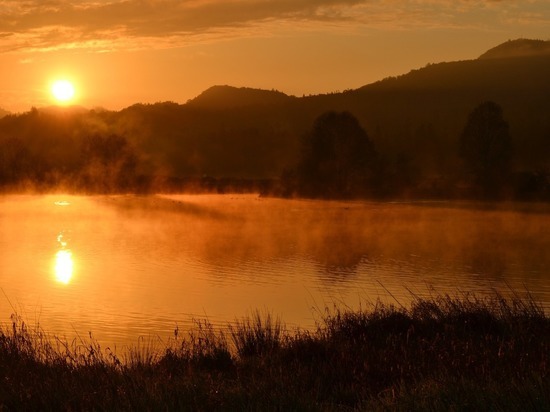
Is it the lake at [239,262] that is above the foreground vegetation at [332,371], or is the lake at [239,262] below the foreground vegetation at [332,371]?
below

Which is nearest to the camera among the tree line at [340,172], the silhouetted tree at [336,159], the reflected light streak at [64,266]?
the reflected light streak at [64,266]

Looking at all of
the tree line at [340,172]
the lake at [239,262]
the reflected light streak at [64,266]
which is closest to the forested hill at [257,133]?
the tree line at [340,172]

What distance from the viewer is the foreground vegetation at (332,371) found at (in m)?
7.86

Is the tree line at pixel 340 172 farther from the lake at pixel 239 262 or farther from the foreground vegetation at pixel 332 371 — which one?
the foreground vegetation at pixel 332 371

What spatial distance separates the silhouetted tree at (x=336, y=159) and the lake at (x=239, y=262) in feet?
41.7

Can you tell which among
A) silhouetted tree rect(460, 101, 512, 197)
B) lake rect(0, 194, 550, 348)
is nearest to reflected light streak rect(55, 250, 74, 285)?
lake rect(0, 194, 550, 348)

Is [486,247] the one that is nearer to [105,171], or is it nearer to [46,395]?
[46,395]

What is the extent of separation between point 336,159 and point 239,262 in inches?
1859

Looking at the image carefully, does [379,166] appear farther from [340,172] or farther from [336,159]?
[336,159]

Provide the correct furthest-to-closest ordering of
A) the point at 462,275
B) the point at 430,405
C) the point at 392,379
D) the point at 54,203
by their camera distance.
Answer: the point at 54,203, the point at 462,275, the point at 392,379, the point at 430,405

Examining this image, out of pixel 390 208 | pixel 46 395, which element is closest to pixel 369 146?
pixel 390 208

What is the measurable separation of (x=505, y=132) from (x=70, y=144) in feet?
338

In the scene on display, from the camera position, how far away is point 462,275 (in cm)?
2841

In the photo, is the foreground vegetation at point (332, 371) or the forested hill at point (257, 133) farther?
the forested hill at point (257, 133)
